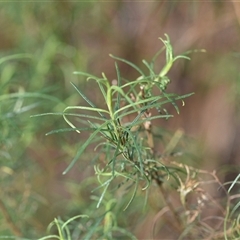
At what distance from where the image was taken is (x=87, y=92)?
728mm

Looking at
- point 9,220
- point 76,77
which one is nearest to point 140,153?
point 9,220

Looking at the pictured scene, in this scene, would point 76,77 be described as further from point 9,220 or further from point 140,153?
point 140,153

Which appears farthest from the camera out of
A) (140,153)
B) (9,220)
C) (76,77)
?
(76,77)

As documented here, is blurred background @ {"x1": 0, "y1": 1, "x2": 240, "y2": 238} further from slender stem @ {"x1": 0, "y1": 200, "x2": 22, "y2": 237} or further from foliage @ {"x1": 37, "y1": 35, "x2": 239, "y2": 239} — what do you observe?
foliage @ {"x1": 37, "y1": 35, "x2": 239, "y2": 239}

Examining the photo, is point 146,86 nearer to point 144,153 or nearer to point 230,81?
point 144,153

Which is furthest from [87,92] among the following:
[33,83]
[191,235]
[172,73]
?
[191,235]

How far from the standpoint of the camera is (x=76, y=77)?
696 millimetres

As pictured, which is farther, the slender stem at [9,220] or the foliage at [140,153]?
the slender stem at [9,220]

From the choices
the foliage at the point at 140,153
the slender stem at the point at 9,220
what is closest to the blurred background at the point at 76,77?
the slender stem at the point at 9,220

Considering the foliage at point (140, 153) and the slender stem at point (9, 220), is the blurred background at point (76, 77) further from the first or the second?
the foliage at point (140, 153)

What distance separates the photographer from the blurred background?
56cm

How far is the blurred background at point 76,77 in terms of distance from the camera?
0.56m

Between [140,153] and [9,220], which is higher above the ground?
[140,153]

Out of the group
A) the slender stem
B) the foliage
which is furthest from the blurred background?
the foliage
